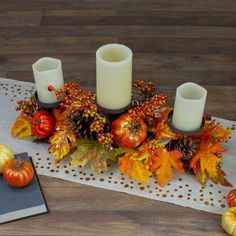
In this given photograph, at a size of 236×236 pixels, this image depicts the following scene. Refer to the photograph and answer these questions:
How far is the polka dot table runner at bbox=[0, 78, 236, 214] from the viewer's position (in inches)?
42.0

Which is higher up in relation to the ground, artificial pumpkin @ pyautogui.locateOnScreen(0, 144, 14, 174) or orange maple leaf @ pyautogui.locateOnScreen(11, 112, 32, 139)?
artificial pumpkin @ pyautogui.locateOnScreen(0, 144, 14, 174)

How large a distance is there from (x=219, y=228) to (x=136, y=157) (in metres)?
0.24

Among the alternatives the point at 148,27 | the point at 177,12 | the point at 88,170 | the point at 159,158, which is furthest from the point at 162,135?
the point at 177,12

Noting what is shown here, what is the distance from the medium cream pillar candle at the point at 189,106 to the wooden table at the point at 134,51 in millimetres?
189

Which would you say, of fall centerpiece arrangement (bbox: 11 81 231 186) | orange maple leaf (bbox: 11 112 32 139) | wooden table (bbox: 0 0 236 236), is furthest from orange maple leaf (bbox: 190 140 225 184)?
orange maple leaf (bbox: 11 112 32 139)

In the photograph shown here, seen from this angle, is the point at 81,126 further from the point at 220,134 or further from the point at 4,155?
the point at 220,134

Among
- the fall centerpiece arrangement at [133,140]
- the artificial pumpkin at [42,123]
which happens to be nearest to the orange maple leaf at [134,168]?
the fall centerpiece arrangement at [133,140]

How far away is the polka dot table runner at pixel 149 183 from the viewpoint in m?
1.07

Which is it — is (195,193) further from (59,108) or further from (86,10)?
(86,10)

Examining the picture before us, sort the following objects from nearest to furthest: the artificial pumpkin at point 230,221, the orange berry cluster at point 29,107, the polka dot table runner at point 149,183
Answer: the artificial pumpkin at point 230,221, the polka dot table runner at point 149,183, the orange berry cluster at point 29,107

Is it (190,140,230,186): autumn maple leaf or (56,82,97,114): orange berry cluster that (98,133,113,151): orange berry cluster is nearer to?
(56,82,97,114): orange berry cluster

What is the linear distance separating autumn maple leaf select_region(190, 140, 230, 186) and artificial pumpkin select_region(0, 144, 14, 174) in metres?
0.43

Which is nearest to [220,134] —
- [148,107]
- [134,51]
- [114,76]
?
[148,107]

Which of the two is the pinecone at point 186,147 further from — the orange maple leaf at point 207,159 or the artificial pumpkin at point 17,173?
the artificial pumpkin at point 17,173
